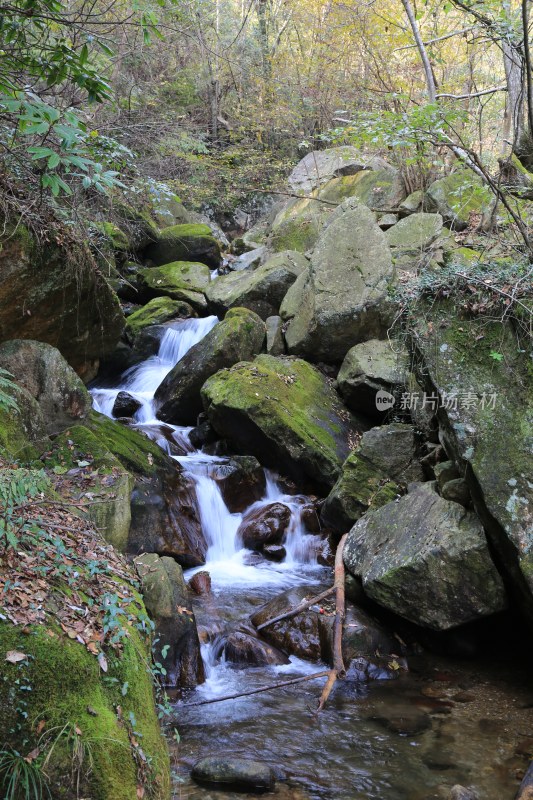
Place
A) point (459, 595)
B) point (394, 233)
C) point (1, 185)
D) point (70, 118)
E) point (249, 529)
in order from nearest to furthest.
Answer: point (70, 118)
point (459, 595)
point (1, 185)
point (249, 529)
point (394, 233)

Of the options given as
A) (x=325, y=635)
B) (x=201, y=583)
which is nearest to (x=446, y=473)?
(x=325, y=635)

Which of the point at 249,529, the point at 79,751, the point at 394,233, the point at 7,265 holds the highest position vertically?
the point at 394,233

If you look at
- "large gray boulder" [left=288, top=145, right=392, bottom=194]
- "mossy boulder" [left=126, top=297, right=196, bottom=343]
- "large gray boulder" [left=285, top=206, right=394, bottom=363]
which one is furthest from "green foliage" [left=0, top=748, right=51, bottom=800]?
"large gray boulder" [left=288, top=145, right=392, bottom=194]

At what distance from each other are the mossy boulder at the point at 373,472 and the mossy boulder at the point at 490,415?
1.65 m

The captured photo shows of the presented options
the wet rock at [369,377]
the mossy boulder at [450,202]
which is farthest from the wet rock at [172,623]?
the mossy boulder at [450,202]

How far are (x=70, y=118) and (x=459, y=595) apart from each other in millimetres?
4865

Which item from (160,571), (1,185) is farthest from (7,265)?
(160,571)

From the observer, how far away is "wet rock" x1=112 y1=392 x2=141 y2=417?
34.1 ft

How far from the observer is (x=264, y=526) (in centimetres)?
813

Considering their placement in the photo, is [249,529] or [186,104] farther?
[186,104]

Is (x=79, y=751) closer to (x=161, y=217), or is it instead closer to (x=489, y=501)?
(x=489, y=501)

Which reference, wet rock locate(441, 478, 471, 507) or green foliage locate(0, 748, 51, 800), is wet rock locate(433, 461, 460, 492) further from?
green foliage locate(0, 748, 51, 800)

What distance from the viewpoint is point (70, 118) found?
9.71 ft

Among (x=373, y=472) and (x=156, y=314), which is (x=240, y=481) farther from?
(x=156, y=314)
